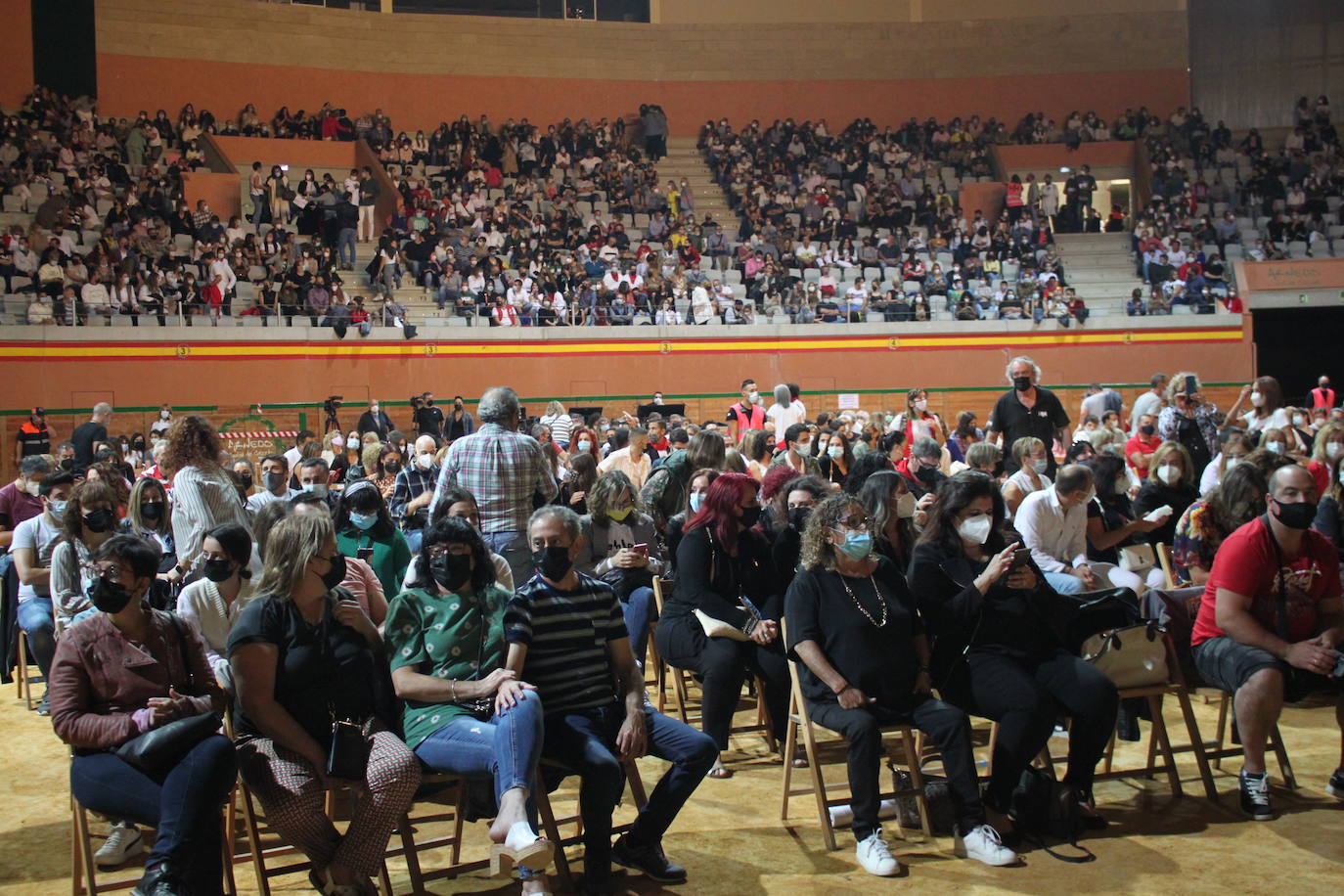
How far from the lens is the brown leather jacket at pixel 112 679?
383 centimetres

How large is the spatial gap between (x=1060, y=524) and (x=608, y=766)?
3025mm

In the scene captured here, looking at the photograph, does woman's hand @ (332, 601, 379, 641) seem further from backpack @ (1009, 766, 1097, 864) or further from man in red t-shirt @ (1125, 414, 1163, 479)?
man in red t-shirt @ (1125, 414, 1163, 479)

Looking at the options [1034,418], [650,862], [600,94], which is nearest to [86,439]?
[1034,418]

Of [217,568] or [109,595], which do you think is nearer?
[109,595]

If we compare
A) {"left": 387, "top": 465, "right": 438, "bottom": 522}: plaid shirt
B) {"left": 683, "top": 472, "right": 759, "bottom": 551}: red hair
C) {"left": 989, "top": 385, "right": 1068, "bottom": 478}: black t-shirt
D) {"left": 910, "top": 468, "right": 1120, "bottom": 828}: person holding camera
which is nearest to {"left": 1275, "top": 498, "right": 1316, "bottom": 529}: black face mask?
{"left": 910, "top": 468, "right": 1120, "bottom": 828}: person holding camera

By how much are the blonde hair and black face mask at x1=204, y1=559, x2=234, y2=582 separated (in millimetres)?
496

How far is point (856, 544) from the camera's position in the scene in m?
4.59

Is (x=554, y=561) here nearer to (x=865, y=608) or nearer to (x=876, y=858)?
(x=865, y=608)

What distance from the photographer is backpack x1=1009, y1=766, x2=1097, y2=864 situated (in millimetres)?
4461

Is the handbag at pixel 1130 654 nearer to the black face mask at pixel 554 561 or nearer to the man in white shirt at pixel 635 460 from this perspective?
the black face mask at pixel 554 561

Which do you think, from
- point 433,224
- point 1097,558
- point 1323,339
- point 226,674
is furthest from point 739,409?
point 1323,339

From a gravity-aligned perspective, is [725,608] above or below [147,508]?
below

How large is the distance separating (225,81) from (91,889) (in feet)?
80.2

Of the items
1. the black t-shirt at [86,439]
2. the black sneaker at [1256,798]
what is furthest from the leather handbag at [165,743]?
the black t-shirt at [86,439]
